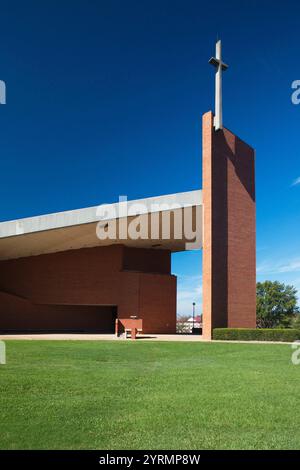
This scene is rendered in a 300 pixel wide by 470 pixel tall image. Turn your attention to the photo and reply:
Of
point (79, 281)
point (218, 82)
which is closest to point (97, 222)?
point (79, 281)

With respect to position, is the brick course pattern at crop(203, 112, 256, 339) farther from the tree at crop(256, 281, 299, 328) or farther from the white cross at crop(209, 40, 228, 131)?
the tree at crop(256, 281, 299, 328)

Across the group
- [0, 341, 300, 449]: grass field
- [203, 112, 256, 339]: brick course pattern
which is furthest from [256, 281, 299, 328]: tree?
[0, 341, 300, 449]: grass field

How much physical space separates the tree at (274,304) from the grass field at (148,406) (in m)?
46.2

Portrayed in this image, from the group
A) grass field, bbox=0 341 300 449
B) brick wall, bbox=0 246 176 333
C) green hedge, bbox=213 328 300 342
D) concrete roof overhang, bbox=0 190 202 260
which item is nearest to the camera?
grass field, bbox=0 341 300 449

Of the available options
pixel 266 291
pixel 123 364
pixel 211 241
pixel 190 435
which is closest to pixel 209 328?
pixel 211 241

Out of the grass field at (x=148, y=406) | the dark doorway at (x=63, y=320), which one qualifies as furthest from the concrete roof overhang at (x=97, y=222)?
the grass field at (x=148, y=406)

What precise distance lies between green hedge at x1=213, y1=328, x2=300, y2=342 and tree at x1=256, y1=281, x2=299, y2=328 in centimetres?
3543

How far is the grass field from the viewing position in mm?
4475

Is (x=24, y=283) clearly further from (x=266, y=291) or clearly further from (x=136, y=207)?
(x=266, y=291)

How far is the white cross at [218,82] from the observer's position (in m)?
22.3

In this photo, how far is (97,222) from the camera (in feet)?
73.2

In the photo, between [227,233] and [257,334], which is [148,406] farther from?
[227,233]

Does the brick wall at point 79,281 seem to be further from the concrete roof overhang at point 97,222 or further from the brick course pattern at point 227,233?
the brick course pattern at point 227,233

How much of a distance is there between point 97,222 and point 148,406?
16.9 m
